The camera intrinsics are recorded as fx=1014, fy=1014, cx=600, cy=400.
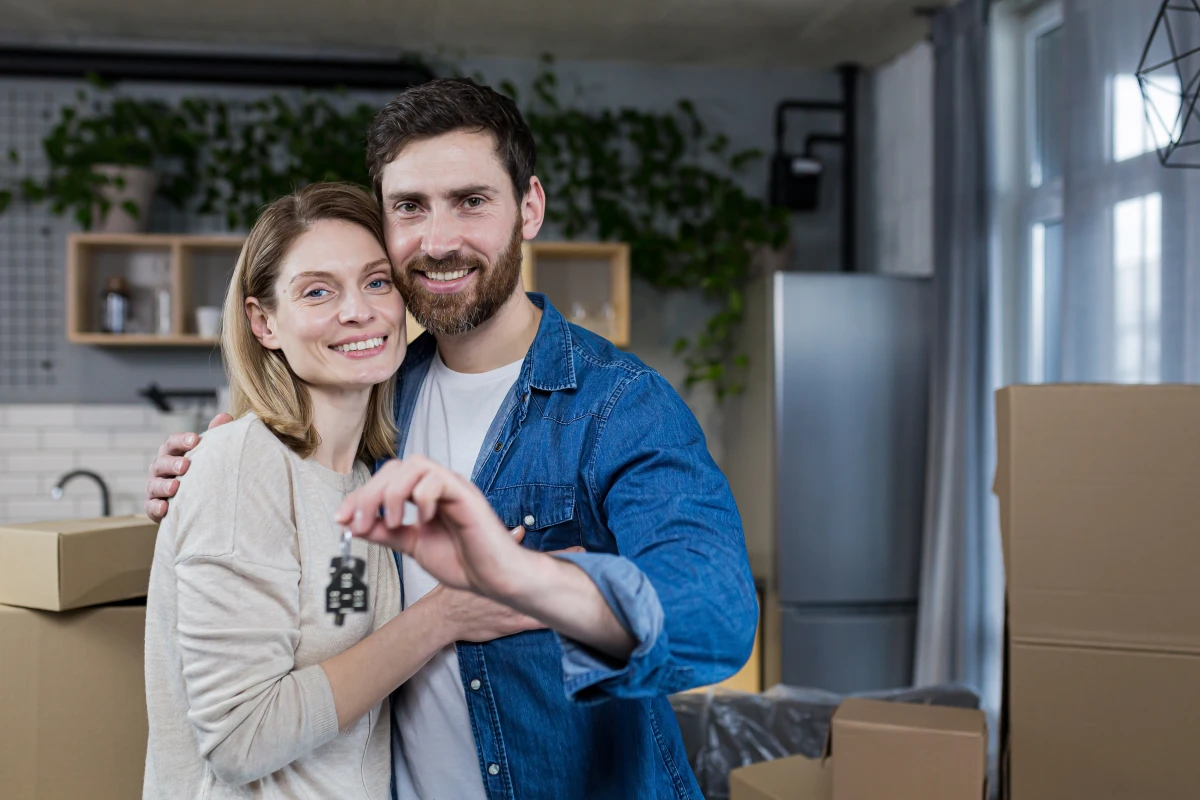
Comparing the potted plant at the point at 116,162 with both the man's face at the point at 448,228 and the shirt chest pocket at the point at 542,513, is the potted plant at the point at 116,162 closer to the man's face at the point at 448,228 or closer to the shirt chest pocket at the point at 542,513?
the man's face at the point at 448,228

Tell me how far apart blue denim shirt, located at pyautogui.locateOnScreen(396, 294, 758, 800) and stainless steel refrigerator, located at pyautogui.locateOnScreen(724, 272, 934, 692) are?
2296 millimetres

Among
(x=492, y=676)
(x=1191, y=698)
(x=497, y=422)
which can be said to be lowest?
(x=1191, y=698)

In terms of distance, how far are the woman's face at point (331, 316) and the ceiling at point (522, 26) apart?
2.65 meters

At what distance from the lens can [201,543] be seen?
1105 millimetres

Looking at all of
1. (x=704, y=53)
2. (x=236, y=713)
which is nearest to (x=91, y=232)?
(x=704, y=53)

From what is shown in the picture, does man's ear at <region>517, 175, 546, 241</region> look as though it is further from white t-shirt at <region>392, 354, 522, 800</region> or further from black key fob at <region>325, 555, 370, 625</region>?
black key fob at <region>325, 555, 370, 625</region>

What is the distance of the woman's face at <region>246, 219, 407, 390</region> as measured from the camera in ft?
4.09

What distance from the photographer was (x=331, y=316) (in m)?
1.24

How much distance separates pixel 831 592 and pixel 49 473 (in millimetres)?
3085

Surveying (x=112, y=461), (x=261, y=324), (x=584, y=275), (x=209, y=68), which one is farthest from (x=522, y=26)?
(x=261, y=324)

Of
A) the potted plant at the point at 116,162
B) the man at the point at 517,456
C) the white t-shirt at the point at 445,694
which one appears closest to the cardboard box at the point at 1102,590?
the man at the point at 517,456

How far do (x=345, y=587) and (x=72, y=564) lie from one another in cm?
43

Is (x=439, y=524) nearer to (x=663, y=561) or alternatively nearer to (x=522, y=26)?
(x=663, y=561)

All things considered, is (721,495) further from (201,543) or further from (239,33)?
(239,33)
